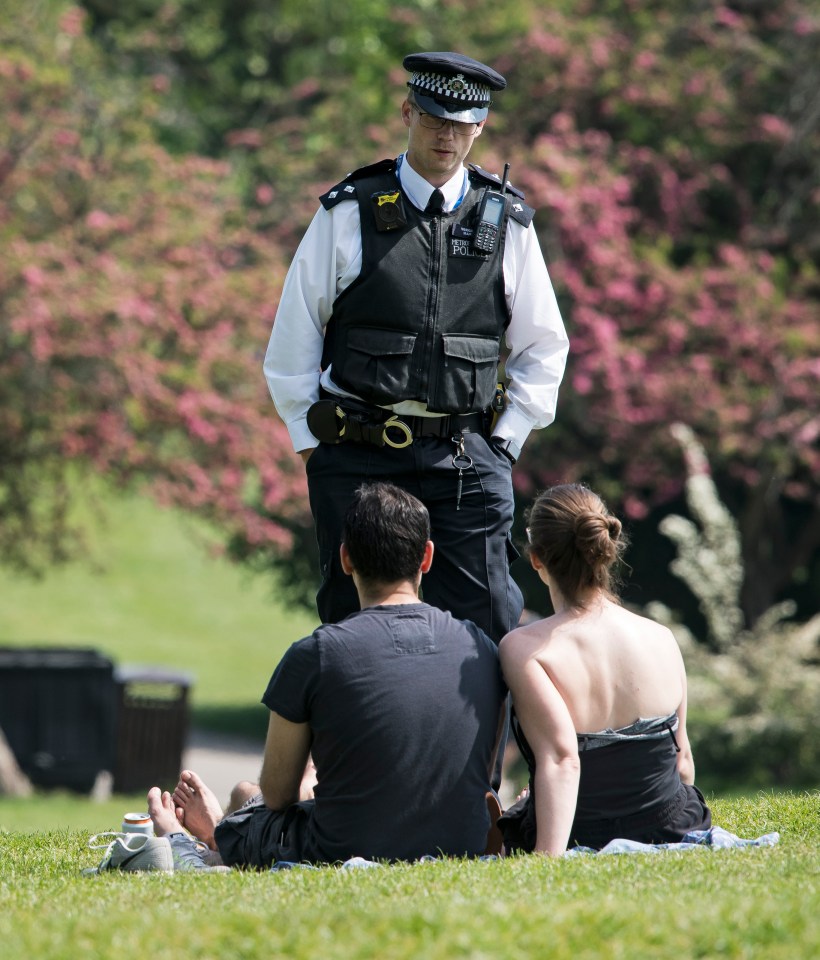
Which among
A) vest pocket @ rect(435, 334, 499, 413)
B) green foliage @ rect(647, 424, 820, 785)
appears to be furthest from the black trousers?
green foliage @ rect(647, 424, 820, 785)

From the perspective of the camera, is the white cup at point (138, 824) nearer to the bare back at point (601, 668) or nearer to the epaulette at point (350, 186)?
the bare back at point (601, 668)

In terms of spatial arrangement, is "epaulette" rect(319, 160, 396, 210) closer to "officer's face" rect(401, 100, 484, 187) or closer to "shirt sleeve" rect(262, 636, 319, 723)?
"officer's face" rect(401, 100, 484, 187)

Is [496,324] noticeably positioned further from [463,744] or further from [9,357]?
[9,357]

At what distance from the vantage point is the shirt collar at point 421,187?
15.5 feet

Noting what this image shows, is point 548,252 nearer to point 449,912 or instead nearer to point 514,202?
point 514,202

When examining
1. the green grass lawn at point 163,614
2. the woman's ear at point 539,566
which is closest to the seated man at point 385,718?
the woman's ear at point 539,566

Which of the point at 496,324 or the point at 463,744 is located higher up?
the point at 496,324

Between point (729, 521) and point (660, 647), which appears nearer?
point (660, 647)

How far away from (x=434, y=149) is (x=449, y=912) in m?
2.33

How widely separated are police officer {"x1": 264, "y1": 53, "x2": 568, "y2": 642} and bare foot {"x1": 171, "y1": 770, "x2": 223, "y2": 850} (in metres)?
0.67

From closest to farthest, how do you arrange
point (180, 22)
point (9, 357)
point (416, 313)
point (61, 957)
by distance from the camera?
point (61, 957)
point (416, 313)
point (9, 357)
point (180, 22)

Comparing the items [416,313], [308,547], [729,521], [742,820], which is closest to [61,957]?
[416,313]

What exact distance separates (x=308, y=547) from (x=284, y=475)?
2188 mm

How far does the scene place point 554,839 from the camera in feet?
13.7
